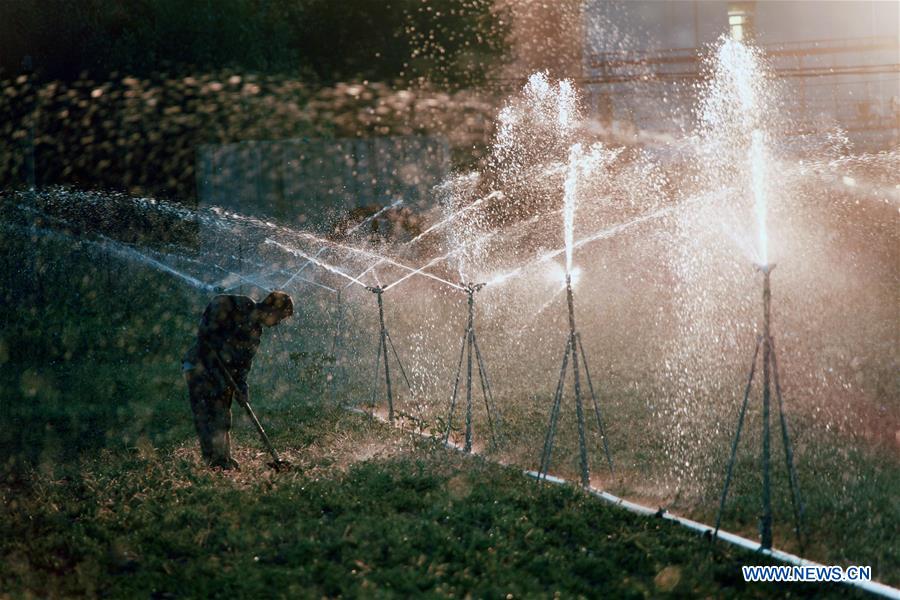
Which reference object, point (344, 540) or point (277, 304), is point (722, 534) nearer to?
point (344, 540)

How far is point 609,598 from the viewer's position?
5051mm

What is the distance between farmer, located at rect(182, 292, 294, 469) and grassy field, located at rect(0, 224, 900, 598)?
1.00 ft

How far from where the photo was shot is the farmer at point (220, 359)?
8.55 m

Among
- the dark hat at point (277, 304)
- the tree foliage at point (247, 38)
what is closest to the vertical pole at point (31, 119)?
the tree foliage at point (247, 38)

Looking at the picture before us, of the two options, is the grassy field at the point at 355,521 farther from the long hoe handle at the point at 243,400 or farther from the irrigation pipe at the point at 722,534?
the long hoe handle at the point at 243,400

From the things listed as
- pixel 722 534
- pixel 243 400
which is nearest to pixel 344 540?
pixel 722 534

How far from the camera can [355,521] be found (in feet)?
21.2

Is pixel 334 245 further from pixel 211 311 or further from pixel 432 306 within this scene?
pixel 211 311

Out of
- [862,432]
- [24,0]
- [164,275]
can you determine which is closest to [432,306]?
[164,275]

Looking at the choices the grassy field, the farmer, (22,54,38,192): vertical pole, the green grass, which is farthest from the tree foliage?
the green grass

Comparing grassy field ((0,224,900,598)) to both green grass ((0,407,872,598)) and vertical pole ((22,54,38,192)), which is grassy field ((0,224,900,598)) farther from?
vertical pole ((22,54,38,192))

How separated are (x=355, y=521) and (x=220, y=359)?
2.79 m

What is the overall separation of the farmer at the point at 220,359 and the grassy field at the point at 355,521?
31cm

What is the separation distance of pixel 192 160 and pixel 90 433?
1471cm
